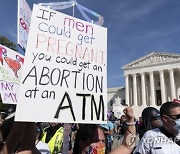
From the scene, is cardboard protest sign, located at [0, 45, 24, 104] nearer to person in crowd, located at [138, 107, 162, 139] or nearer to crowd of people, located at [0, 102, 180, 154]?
crowd of people, located at [0, 102, 180, 154]

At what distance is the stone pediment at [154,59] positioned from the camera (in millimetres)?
51991

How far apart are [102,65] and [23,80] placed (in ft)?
3.07

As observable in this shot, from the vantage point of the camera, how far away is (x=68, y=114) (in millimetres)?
2547

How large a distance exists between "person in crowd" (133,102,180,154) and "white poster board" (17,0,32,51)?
194 centimetres

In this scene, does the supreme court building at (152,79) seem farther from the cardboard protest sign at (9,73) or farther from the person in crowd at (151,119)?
the cardboard protest sign at (9,73)

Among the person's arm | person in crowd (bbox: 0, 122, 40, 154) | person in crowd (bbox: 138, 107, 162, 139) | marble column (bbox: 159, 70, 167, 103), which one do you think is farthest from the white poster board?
marble column (bbox: 159, 70, 167, 103)

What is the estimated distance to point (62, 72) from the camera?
8.66 ft

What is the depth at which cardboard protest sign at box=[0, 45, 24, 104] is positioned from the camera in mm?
4466

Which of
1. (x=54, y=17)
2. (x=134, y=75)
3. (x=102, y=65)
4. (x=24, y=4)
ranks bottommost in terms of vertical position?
(x=102, y=65)

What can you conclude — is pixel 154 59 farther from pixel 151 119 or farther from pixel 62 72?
pixel 62 72

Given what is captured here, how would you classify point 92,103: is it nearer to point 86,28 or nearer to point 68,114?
point 68,114

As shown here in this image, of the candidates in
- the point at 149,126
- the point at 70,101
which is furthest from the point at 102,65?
the point at 149,126

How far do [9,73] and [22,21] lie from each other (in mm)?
1397

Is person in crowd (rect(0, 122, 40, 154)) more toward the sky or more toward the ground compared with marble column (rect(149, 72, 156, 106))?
more toward the ground
